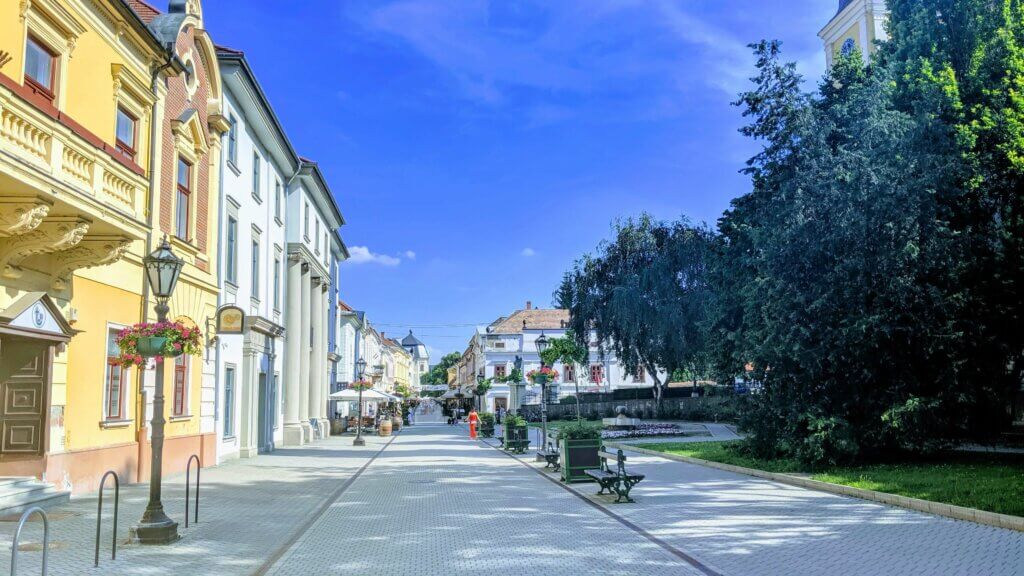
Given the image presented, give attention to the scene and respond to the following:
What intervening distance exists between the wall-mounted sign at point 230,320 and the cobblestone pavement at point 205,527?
11.2 ft

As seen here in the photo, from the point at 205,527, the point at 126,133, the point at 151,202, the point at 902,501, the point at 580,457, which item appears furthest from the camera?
the point at 151,202

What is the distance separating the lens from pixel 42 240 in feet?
36.0

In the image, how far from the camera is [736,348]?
762 inches

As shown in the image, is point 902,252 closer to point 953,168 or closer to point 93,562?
point 953,168

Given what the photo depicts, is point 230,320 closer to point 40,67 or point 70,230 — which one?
point 70,230

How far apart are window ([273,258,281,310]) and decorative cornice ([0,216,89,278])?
17.2 m

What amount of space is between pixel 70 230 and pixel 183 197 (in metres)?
7.22

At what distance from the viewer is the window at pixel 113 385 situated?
1425cm

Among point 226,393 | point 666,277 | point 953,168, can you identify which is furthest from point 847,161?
point 666,277

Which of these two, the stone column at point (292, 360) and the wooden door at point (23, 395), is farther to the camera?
the stone column at point (292, 360)

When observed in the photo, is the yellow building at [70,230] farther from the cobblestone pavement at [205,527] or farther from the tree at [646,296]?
the tree at [646,296]

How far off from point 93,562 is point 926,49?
19878 millimetres

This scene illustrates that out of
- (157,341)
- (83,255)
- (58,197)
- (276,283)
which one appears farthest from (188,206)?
(276,283)

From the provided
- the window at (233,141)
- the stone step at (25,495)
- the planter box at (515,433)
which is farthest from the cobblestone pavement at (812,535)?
the window at (233,141)
